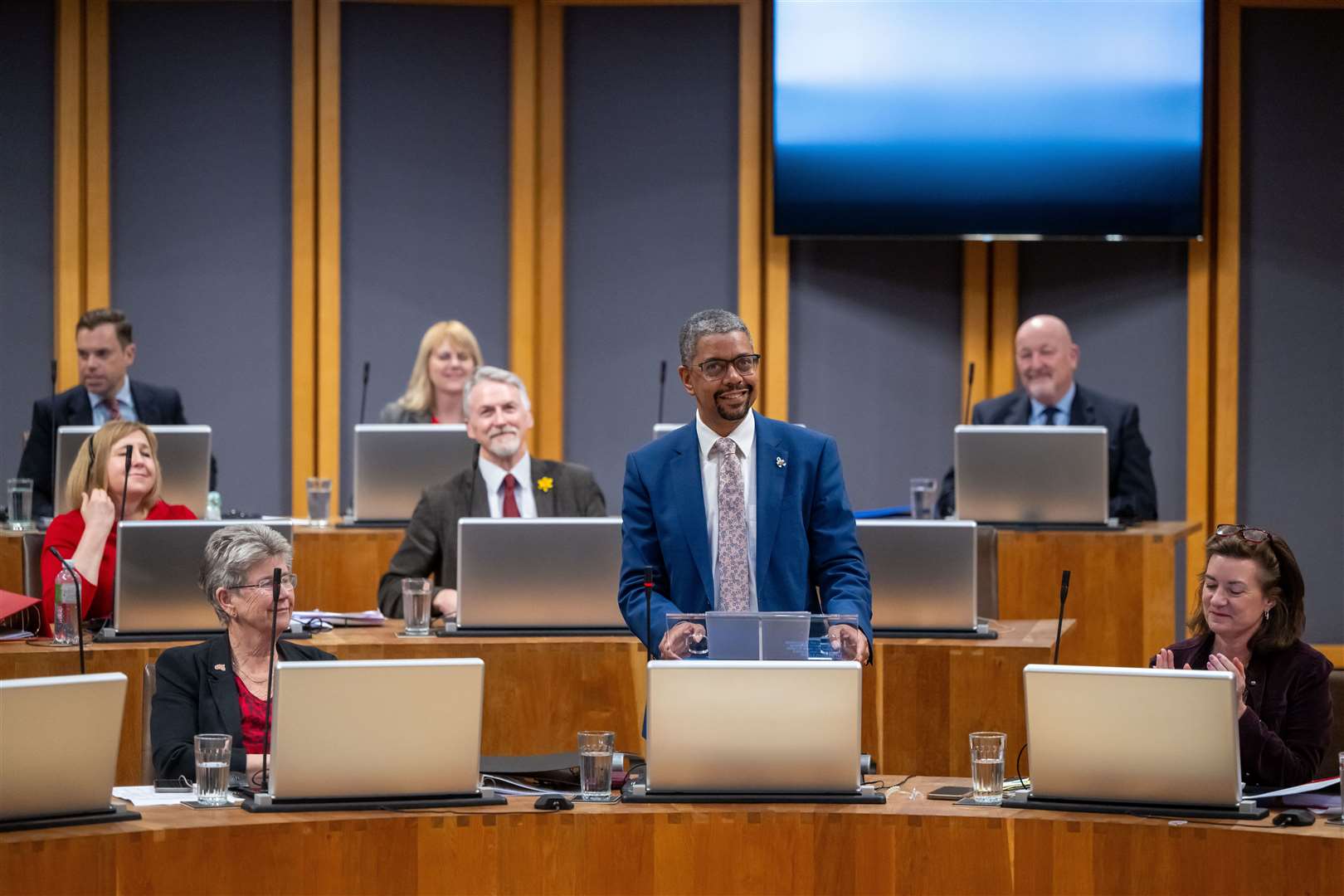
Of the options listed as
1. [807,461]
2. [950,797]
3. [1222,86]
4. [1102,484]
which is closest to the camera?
[950,797]

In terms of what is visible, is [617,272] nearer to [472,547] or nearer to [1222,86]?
[1222,86]

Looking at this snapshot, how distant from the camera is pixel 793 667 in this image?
2.80 meters

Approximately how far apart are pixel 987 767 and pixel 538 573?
5.20ft

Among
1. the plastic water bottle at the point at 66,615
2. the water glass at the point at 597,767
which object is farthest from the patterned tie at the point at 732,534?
the plastic water bottle at the point at 66,615

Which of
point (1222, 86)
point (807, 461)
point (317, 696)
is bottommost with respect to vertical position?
point (317, 696)

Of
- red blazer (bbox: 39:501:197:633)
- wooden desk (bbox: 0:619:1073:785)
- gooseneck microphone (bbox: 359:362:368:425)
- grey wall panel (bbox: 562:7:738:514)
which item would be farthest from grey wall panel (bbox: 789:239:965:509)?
red blazer (bbox: 39:501:197:633)

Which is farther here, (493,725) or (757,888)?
(493,725)

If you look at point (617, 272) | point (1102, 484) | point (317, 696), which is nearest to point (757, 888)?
point (317, 696)

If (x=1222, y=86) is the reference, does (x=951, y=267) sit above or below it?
below

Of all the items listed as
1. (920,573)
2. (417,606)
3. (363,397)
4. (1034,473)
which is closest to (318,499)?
(363,397)

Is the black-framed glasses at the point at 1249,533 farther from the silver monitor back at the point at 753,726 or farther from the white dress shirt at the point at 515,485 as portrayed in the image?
the white dress shirt at the point at 515,485

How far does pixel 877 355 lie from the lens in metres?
7.52

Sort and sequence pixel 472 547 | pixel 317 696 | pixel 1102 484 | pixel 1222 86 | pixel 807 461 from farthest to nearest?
Answer: pixel 1222 86 < pixel 1102 484 < pixel 472 547 < pixel 807 461 < pixel 317 696

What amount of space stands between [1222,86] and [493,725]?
439 centimetres
